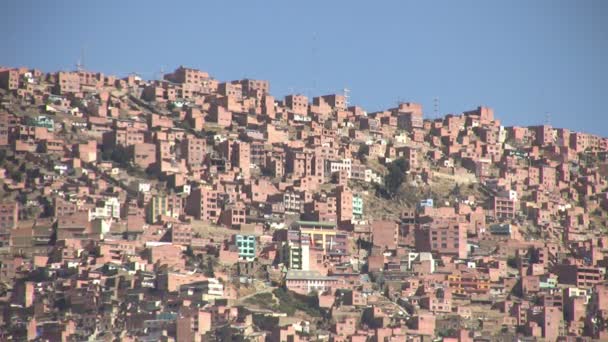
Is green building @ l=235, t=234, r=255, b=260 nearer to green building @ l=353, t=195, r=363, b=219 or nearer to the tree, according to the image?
green building @ l=353, t=195, r=363, b=219

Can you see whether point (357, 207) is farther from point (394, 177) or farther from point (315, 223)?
point (394, 177)

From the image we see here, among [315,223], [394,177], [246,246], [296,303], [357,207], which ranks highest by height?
[394,177]

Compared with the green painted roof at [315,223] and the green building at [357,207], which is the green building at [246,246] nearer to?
the green painted roof at [315,223]

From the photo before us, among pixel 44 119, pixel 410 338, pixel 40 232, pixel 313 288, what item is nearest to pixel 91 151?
pixel 44 119

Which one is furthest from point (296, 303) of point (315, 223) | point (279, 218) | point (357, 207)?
point (357, 207)

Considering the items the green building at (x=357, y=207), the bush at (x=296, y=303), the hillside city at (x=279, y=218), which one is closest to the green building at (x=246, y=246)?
the hillside city at (x=279, y=218)

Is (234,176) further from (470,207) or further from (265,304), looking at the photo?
(265,304)

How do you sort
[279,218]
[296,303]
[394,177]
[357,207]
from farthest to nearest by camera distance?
1. [394,177]
2. [357,207]
3. [279,218]
4. [296,303]

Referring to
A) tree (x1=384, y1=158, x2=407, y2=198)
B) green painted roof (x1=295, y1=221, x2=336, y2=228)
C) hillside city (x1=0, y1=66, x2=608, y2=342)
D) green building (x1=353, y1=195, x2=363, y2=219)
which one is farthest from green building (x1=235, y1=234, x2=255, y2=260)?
tree (x1=384, y1=158, x2=407, y2=198)
